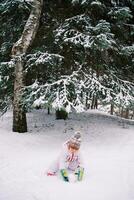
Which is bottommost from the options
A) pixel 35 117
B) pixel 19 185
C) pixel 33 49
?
pixel 19 185

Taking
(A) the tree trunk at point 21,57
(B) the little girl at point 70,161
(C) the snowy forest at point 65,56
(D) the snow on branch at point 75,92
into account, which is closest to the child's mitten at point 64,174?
(B) the little girl at point 70,161

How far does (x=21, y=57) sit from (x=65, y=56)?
179cm

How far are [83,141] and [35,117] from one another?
18.9 ft

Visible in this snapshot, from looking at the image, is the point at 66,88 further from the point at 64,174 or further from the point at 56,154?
the point at 64,174

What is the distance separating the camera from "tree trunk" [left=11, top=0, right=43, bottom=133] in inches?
548

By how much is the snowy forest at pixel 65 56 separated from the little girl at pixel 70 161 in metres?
2.61

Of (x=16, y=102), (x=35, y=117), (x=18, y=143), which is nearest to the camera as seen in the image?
(x=18, y=143)

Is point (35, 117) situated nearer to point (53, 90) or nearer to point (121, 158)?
point (53, 90)

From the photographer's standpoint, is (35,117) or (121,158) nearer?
(121,158)

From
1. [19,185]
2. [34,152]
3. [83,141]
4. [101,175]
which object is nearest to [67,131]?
[83,141]

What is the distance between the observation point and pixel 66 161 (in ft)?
30.2

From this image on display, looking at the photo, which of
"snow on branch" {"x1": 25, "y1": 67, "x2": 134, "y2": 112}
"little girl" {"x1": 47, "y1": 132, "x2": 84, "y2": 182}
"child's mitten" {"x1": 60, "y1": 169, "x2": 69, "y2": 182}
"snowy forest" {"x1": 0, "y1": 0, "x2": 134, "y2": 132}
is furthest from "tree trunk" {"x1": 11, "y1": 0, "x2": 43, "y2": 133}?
"child's mitten" {"x1": 60, "y1": 169, "x2": 69, "y2": 182}

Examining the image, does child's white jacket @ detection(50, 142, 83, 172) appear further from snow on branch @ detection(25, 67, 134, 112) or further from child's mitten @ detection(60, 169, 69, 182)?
snow on branch @ detection(25, 67, 134, 112)

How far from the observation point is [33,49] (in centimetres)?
1471
